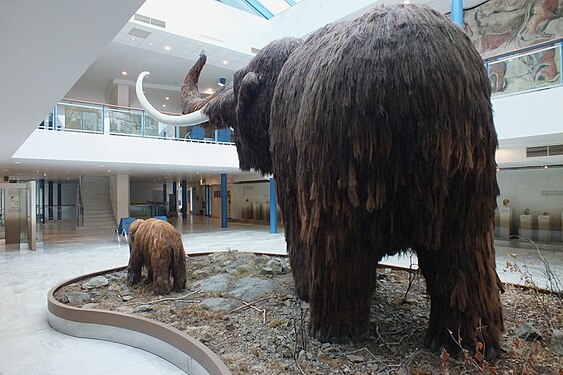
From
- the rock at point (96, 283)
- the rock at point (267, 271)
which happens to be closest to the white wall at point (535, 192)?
the rock at point (267, 271)

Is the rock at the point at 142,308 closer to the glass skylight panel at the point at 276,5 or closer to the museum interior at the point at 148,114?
the museum interior at the point at 148,114

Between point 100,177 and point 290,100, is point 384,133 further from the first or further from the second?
point 100,177

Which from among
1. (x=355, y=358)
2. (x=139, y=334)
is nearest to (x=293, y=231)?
(x=355, y=358)

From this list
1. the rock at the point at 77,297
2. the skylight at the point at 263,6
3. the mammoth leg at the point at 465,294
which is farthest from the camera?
the skylight at the point at 263,6

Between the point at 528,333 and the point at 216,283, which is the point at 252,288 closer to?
the point at 216,283

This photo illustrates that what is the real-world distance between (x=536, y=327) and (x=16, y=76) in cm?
407

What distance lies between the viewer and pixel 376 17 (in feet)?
6.72

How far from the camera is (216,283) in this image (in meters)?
4.18

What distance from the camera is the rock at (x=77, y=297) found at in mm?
3828

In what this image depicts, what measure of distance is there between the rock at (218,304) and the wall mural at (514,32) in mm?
5401

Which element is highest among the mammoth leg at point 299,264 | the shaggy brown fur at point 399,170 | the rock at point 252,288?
the shaggy brown fur at point 399,170

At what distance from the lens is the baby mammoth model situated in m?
3.91

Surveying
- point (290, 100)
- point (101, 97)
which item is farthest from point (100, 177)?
point (290, 100)

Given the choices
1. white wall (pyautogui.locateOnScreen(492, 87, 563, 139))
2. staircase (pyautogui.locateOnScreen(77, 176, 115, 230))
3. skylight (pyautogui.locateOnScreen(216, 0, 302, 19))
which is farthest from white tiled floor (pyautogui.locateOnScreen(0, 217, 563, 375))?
skylight (pyautogui.locateOnScreen(216, 0, 302, 19))
